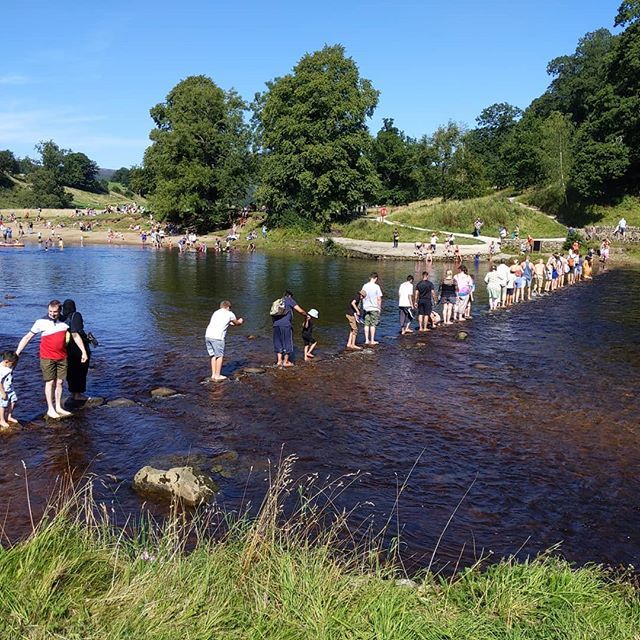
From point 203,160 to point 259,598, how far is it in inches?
2883

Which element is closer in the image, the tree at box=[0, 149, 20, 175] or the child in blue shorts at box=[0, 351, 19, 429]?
the child in blue shorts at box=[0, 351, 19, 429]

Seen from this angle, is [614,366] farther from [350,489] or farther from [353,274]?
[353,274]

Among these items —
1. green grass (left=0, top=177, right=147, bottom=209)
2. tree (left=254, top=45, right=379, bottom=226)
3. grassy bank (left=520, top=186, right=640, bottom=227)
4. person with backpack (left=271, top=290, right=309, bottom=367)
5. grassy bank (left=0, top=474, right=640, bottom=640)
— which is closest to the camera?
grassy bank (left=0, top=474, right=640, bottom=640)

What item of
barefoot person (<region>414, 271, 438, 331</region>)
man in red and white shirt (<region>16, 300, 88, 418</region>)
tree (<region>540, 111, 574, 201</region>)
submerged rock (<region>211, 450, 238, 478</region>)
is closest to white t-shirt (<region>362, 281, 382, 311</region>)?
barefoot person (<region>414, 271, 438, 331</region>)

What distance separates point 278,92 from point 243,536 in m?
66.0

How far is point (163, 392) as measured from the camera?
1478 centimetres

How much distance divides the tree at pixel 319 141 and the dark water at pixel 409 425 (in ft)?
136

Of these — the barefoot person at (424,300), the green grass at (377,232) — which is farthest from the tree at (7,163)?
the barefoot person at (424,300)

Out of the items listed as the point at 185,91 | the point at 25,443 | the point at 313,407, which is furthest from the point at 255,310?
the point at 185,91

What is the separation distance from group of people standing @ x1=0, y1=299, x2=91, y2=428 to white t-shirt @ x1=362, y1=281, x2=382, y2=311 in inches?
354

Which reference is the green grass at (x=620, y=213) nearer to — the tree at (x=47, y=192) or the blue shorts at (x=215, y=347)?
the blue shorts at (x=215, y=347)

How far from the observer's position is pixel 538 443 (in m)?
11.9

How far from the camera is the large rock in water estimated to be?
9.26 metres

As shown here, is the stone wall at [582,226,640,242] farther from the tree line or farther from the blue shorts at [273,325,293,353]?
the blue shorts at [273,325,293,353]
